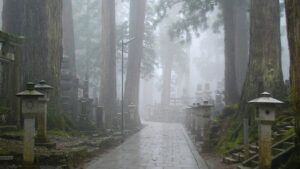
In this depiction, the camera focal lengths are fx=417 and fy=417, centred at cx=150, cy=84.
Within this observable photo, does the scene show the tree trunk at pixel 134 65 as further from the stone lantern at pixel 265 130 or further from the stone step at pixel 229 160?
the stone lantern at pixel 265 130

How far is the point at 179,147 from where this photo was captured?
15.2m

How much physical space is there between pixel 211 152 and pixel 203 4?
10.6 meters

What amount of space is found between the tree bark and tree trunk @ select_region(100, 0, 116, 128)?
11.7m

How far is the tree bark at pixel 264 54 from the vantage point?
41.4ft

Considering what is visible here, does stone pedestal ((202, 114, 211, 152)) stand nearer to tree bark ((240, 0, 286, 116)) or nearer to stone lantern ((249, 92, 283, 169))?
tree bark ((240, 0, 286, 116))

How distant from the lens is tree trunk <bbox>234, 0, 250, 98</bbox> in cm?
2261

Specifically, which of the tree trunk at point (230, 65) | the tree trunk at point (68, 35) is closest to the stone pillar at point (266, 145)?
the tree trunk at point (230, 65)

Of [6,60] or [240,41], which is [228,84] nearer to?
[240,41]

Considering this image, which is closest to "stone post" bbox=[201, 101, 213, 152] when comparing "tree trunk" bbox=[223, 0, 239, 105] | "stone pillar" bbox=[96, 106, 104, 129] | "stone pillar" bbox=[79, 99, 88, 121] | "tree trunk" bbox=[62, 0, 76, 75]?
"stone pillar" bbox=[79, 99, 88, 121]

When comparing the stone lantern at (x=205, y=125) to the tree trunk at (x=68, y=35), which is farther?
the tree trunk at (x=68, y=35)

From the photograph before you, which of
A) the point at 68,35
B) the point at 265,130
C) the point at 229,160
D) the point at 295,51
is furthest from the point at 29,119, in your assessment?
the point at 68,35

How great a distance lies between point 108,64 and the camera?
80.6 feet

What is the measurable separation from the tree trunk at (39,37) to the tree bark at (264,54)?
6.19m

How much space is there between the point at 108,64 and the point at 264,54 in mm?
13166
